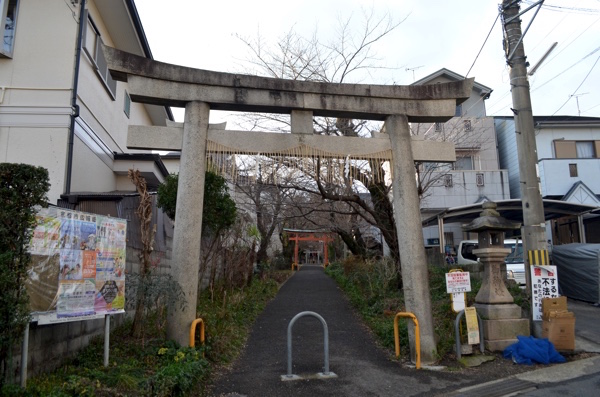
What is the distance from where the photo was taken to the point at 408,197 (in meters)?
8.12

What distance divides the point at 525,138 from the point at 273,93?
5.87 meters

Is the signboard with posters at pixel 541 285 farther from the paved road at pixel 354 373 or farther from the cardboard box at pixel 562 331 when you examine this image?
the paved road at pixel 354 373

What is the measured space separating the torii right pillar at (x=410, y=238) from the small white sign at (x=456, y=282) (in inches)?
23.2

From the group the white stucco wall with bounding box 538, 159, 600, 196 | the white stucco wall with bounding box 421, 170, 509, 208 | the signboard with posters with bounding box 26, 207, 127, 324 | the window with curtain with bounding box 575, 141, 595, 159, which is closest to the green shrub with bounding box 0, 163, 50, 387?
the signboard with posters with bounding box 26, 207, 127, 324

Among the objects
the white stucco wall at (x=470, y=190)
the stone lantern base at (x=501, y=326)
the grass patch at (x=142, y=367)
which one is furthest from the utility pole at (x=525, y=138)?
the white stucco wall at (x=470, y=190)

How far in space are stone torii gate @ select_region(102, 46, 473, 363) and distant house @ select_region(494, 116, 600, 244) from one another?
15.2 metres

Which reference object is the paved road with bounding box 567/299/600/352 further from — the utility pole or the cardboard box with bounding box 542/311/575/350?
the utility pole

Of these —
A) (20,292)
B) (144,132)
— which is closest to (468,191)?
(144,132)

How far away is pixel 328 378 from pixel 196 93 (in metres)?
5.46

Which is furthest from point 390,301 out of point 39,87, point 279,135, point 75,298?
point 39,87

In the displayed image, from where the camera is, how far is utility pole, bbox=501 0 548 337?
360 inches

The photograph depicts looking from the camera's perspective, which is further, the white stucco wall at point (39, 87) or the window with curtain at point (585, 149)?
the window with curtain at point (585, 149)

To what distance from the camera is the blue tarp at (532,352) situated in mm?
A: 7930

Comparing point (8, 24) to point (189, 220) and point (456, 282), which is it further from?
point (456, 282)
